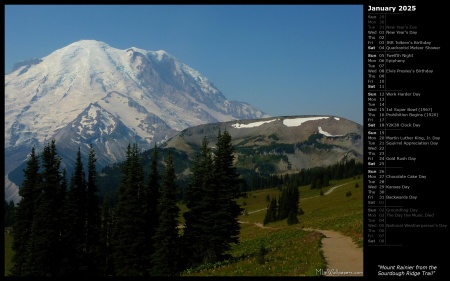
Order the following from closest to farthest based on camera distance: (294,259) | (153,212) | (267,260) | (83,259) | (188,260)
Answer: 1. (294,259)
2. (267,260)
3. (188,260)
4. (153,212)
5. (83,259)

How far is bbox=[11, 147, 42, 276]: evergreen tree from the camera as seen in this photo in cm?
5562

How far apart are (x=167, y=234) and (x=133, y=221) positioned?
6.60 meters

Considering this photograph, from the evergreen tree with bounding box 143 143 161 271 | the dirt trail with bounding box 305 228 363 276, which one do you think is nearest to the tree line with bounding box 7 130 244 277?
the evergreen tree with bounding box 143 143 161 271

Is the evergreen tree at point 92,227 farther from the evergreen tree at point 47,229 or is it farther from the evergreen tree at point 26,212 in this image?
the evergreen tree at point 26,212

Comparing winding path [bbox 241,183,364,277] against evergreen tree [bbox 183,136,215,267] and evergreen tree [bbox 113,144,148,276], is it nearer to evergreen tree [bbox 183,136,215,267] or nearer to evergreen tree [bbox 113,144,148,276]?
evergreen tree [bbox 183,136,215,267]

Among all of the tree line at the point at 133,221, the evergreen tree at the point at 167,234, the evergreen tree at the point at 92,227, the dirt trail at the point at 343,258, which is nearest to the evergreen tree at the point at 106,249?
the tree line at the point at 133,221

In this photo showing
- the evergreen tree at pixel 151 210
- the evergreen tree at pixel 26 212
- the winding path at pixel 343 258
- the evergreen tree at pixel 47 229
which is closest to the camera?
the winding path at pixel 343 258

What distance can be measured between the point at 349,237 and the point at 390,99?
29.3 metres

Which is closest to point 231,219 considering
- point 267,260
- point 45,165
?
point 267,260

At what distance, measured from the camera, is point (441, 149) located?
14.7 metres

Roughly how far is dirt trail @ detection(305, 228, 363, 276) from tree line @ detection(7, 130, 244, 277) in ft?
31.9

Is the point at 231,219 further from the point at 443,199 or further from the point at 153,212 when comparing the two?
the point at 443,199

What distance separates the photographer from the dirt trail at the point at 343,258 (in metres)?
19.9

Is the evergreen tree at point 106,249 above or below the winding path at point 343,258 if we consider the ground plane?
below
